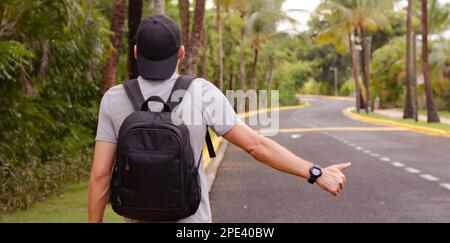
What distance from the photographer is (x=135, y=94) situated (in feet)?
10.8

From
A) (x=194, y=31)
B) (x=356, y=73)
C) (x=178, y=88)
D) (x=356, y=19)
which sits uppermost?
(x=356, y=19)

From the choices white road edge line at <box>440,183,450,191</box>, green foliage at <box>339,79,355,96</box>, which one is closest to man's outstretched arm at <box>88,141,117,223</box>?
white road edge line at <box>440,183,450,191</box>

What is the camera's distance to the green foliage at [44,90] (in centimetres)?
1008

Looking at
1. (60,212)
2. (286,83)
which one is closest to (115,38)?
(60,212)

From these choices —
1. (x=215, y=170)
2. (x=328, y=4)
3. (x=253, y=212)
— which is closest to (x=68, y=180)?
(x=215, y=170)

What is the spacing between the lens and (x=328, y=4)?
61.4 meters

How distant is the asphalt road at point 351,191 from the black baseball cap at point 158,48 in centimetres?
642

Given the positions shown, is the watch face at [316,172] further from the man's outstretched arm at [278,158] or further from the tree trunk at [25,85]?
the tree trunk at [25,85]

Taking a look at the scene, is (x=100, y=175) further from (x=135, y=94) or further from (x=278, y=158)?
(x=278, y=158)

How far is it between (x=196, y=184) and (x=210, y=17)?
175ft

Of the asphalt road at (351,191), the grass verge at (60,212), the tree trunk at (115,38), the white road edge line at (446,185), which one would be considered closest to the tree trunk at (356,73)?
the asphalt road at (351,191)

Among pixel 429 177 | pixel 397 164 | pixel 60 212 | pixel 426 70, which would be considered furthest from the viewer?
pixel 426 70

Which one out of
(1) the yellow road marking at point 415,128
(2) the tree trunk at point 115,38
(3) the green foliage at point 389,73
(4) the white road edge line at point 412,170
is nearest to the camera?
(2) the tree trunk at point 115,38

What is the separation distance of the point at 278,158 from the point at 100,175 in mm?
762
